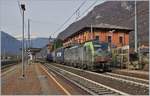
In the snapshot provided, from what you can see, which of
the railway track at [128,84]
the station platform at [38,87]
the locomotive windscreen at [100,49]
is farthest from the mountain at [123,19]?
the station platform at [38,87]

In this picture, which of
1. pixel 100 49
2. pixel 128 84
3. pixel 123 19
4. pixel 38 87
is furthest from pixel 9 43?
pixel 38 87

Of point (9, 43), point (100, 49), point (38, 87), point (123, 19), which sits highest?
point (123, 19)

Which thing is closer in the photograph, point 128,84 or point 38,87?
point 38,87

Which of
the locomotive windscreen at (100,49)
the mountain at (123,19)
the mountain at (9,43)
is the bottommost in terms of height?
the locomotive windscreen at (100,49)

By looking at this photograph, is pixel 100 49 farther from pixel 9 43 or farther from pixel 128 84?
pixel 9 43

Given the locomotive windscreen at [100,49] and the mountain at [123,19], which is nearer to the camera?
the locomotive windscreen at [100,49]

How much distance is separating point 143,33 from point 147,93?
118 meters

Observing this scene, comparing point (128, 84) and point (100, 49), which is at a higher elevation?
point (100, 49)

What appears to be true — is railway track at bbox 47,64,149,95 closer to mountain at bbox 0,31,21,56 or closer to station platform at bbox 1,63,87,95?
station platform at bbox 1,63,87,95

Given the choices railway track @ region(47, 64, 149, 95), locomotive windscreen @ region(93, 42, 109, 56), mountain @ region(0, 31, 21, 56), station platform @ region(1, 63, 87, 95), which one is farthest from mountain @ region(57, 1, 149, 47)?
station platform @ region(1, 63, 87, 95)

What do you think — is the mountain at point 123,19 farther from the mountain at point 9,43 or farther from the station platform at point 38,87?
the station platform at point 38,87

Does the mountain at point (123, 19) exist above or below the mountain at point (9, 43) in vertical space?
above

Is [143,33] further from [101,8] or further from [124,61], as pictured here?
[124,61]

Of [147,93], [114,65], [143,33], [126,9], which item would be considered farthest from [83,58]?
[126,9]
